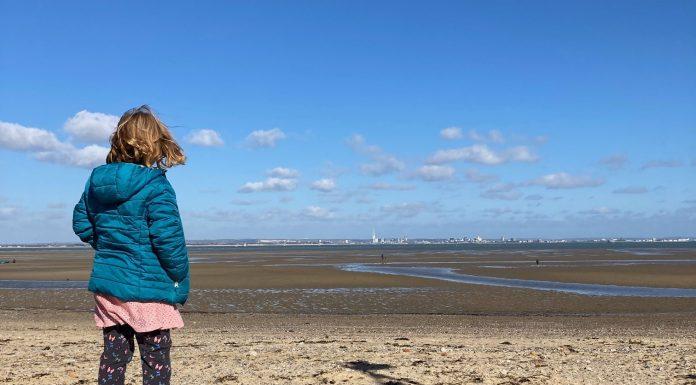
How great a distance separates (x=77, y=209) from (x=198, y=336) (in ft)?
28.8

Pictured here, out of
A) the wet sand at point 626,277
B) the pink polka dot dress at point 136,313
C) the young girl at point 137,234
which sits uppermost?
the young girl at point 137,234

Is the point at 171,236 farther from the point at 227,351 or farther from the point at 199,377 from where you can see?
the point at 227,351

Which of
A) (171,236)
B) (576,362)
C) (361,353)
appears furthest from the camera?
(361,353)

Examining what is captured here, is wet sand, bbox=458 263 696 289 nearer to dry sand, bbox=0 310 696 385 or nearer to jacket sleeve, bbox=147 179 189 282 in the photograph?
dry sand, bbox=0 310 696 385

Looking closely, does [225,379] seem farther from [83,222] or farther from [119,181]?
[119,181]

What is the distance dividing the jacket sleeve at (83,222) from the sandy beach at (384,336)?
3574 mm

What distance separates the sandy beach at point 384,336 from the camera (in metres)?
7.34

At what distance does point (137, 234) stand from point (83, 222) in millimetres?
448

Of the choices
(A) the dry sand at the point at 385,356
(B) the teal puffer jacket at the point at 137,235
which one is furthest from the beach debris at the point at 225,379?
(B) the teal puffer jacket at the point at 137,235

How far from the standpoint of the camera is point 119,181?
372cm

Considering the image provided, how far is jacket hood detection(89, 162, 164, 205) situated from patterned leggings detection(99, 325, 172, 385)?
33.7 inches

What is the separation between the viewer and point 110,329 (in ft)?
13.1

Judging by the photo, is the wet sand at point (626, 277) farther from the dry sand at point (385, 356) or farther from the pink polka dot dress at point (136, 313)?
the pink polka dot dress at point (136, 313)

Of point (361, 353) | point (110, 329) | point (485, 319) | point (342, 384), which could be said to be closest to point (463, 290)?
point (485, 319)
